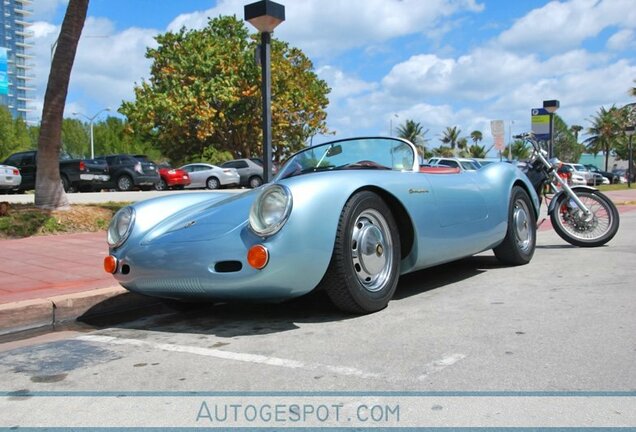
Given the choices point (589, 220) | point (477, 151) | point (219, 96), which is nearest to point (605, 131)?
point (477, 151)

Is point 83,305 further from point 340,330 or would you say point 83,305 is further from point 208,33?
point 208,33

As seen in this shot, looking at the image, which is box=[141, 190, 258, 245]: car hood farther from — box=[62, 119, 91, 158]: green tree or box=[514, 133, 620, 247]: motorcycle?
box=[62, 119, 91, 158]: green tree

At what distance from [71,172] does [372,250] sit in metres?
18.2

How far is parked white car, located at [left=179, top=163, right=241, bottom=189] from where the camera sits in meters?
25.5

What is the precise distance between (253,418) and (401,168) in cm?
271

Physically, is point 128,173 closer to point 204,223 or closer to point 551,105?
point 551,105

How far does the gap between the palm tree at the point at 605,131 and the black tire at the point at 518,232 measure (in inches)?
2748

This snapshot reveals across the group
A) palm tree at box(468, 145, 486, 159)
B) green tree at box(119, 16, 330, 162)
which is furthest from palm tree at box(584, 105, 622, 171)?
green tree at box(119, 16, 330, 162)

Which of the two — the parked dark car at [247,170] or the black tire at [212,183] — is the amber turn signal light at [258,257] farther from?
the parked dark car at [247,170]

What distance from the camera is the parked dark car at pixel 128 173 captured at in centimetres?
2123

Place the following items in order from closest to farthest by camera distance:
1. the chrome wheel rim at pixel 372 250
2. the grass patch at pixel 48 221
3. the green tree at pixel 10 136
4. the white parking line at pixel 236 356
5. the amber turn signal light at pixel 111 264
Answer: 1. the white parking line at pixel 236 356
2. the chrome wheel rim at pixel 372 250
3. the amber turn signal light at pixel 111 264
4. the grass patch at pixel 48 221
5. the green tree at pixel 10 136

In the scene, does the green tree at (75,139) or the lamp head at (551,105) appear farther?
the green tree at (75,139)

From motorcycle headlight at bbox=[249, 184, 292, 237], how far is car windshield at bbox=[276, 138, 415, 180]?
1086 mm

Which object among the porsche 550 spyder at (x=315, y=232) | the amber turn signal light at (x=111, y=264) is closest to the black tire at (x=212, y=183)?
the porsche 550 spyder at (x=315, y=232)
